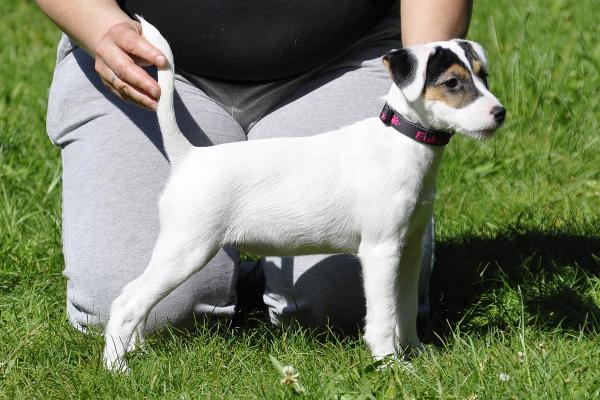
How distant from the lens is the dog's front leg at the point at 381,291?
2803 millimetres

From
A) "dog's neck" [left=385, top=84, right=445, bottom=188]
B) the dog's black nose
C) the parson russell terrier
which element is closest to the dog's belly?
the parson russell terrier

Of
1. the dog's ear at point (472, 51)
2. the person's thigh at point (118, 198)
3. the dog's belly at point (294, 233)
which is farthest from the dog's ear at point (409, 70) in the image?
the person's thigh at point (118, 198)

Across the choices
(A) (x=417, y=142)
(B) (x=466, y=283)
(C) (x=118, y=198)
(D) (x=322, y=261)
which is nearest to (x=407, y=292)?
(D) (x=322, y=261)

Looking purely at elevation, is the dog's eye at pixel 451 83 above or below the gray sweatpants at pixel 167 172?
above

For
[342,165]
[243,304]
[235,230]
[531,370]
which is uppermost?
[342,165]

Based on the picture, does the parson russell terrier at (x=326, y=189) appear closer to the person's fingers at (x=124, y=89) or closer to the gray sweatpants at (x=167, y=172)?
the person's fingers at (x=124, y=89)

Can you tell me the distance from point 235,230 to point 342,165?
367 millimetres

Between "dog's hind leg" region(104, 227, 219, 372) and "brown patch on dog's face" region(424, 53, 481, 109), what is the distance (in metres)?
0.77

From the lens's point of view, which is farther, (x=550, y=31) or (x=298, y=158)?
(x=550, y=31)

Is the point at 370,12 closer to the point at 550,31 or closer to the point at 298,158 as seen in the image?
the point at 298,158

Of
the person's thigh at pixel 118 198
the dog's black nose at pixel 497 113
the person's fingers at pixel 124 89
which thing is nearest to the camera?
the dog's black nose at pixel 497 113

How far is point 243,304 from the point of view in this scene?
365 centimetres

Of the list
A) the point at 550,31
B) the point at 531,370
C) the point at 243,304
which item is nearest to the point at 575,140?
the point at 550,31

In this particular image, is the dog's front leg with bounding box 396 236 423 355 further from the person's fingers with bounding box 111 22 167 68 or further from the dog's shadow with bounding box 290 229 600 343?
the person's fingers with bounding box 111 22 167 68
